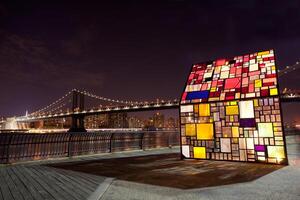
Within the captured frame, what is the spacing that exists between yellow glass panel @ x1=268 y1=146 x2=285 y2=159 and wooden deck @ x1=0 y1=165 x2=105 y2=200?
7.12 meters

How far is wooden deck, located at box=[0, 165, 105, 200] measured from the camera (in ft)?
16.1

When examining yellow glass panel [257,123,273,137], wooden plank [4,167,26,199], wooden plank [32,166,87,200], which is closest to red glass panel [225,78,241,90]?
yellow glass panel [257,123,273,137]

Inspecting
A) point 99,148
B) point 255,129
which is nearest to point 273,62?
point 255,129

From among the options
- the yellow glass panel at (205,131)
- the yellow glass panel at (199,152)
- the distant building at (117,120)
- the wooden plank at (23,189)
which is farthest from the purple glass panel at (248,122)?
the distant building at (117,120)

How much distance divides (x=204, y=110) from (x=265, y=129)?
2.87 meters

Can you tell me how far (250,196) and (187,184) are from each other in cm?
168

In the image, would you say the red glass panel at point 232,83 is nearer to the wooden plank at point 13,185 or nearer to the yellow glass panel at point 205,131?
the yellow glass panel at point 205,131

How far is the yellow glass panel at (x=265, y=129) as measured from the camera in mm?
9250

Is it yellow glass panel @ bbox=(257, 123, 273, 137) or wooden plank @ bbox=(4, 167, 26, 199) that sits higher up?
yellow glass panel @ bbox=(257, 123, 273, 137)

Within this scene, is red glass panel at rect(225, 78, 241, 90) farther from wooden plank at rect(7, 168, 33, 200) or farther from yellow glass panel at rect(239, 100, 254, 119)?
wooden plank at rect(7, 168, 33, 200)

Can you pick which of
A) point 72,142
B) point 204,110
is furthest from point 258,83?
point 72,142

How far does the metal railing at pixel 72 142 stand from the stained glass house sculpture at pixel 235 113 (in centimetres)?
608

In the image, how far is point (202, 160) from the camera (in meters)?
10.6

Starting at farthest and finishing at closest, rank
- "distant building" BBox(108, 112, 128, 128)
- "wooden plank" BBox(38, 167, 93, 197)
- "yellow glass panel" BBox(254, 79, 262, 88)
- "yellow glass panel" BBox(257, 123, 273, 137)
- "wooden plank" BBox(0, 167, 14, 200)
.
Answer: "distant building" BBox(108, 112, 128, 128), "yellow glass panel" BBox(254, 79, 262, 88), "yellow glass panel" BBox(257, 123, 273, 137), "wooden plank" BBox(38, 167, 93, 197), "wooden plank" BBox(0, 167, 14, 200)
